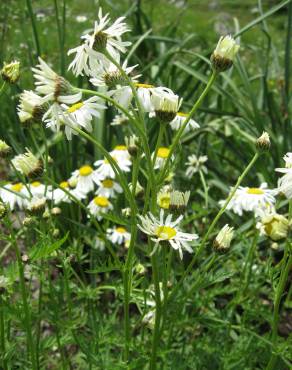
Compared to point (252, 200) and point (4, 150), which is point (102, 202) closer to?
point (252, 200)

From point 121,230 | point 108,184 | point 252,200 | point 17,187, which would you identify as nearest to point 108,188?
point 108,184

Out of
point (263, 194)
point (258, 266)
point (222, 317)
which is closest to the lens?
point (222, 317)

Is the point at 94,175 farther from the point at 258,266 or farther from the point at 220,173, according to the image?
the point at 220,173

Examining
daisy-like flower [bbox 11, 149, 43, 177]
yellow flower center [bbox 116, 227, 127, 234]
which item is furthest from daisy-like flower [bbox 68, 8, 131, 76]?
yellow flower center [bbox 116, 227, 127, 234]

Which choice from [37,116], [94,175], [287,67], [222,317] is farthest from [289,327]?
[37,116]

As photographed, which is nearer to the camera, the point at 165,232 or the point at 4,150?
the point at 165,232

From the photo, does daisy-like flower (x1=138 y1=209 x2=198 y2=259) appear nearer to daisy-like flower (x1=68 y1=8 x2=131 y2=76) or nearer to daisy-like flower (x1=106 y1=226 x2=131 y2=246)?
daisy-like flower (x1=68 y1=8 x2=131 y2=76)

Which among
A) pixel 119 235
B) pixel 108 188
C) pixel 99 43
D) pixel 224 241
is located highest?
pixel 99 43
